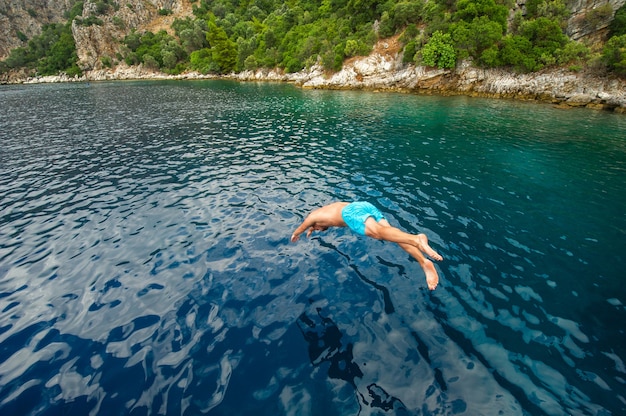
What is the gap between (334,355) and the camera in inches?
227

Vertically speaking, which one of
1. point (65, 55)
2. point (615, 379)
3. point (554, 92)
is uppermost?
Answer: point (65, 55)

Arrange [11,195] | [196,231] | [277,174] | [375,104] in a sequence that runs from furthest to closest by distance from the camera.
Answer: [375,104] → [277,174] → [11,195] → [196,231]

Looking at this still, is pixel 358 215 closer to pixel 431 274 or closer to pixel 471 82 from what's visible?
pixel 431 274

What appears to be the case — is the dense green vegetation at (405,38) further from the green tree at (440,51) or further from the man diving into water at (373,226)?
the man diving into water at (373,226)

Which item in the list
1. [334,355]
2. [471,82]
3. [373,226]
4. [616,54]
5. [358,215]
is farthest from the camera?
[471,82]

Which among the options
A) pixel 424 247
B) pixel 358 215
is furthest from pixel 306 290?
pixel 424 247

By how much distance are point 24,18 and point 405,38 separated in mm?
246231

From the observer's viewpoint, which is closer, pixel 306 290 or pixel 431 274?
pixel 431 274

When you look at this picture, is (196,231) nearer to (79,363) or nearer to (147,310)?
(147,310)

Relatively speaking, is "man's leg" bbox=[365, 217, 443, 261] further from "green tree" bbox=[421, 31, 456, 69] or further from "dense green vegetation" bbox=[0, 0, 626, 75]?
"green tree" bbox=[421, 31, 456, 69]

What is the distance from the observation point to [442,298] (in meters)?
7.12

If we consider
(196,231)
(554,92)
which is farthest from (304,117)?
(554,92)

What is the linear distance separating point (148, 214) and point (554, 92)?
169ft

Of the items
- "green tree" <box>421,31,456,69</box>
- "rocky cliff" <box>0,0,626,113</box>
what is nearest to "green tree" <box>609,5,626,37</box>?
"rocky cliff" <box>0,0,626,113</box>
